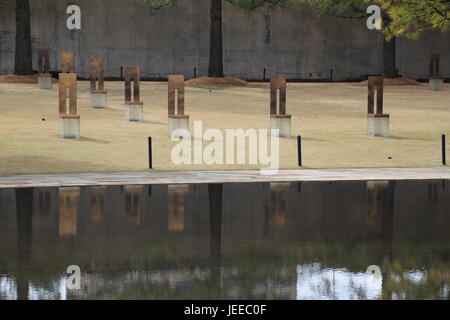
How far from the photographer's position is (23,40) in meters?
46.0

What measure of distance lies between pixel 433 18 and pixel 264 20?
19884 mm

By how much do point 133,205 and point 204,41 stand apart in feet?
121

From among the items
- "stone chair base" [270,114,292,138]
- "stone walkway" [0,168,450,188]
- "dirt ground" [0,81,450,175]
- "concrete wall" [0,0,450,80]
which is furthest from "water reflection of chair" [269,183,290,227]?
"concrete wall" [0,0,450,80]

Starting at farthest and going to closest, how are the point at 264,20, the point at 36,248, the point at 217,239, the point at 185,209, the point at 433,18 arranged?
1. the point at 264,20
2. the point at 433,18
3. the point at 185,209
4. the point at 217,239
5. the point at 36,248

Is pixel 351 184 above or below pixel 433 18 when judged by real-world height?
below

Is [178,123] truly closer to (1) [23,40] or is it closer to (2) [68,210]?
(2) [68,210]

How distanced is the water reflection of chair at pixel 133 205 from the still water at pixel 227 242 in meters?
0.04

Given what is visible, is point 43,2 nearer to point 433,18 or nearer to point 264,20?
point 264,20

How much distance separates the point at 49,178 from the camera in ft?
75.2

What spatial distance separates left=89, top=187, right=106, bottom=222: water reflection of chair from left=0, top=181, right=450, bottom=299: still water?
37mm

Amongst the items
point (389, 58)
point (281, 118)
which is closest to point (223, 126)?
point (281, 118)

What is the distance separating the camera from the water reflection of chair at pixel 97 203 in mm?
16359

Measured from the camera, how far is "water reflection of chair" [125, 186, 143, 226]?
1603 centimetres
